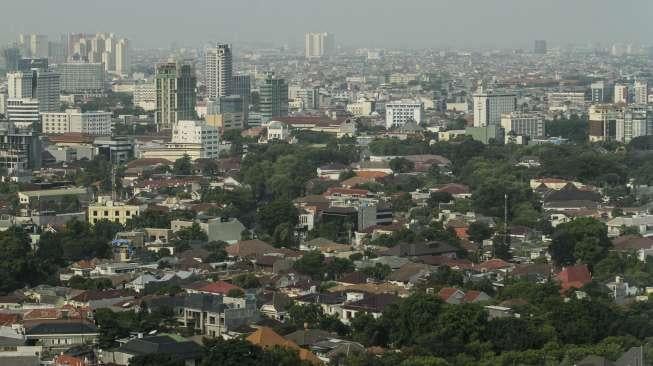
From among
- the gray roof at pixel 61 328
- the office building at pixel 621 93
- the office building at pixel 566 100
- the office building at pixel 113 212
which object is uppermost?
the office building at pixel 621 93

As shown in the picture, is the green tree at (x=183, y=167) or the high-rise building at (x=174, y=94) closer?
the green tree at (x=183, y=167)

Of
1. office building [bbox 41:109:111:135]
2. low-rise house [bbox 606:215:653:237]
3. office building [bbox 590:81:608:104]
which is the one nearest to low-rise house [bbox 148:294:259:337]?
low-rise house [bbox 606:215:653:237]

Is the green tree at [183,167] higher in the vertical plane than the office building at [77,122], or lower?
lower

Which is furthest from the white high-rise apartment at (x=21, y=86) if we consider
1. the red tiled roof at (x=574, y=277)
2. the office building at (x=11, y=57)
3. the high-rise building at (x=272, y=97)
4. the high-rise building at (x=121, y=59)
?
the red tiled roof at (x=574, y=277)

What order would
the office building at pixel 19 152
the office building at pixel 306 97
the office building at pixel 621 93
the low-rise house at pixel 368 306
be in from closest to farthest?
the low-rise house at pixel 368 306, the office building at pixel 19 152, the office building at pixel 621 93, the office building at pixel 306 97

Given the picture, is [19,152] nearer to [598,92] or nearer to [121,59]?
[598,92]

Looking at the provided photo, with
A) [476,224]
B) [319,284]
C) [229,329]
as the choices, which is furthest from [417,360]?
[476,224]

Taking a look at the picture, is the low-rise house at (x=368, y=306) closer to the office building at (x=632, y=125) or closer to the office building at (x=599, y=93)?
the office building at (x=632, y=125)
